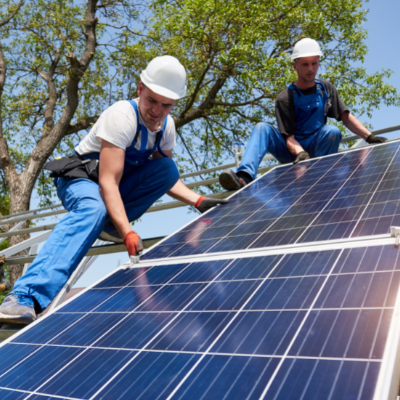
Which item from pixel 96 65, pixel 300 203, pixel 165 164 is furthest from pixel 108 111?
pixel 96 65

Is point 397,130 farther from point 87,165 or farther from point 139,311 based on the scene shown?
point 139,311

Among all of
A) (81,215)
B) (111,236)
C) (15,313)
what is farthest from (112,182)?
(111,236)

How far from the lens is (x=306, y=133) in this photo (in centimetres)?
600

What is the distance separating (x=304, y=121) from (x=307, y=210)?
3.09 m

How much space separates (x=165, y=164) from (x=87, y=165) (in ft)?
2.61

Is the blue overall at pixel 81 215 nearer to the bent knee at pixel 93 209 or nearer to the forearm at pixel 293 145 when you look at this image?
the bent knee at pixel 93 209

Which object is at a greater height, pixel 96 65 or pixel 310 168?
pixel 96 65

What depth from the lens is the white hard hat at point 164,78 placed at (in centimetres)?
382

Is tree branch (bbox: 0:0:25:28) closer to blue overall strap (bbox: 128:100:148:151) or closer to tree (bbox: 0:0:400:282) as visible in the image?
tree (bbox: 0:0:400:282)

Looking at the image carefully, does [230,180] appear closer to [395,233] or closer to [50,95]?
[395,233]

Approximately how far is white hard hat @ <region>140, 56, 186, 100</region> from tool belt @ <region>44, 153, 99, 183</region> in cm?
92

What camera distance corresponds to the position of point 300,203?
3416mm

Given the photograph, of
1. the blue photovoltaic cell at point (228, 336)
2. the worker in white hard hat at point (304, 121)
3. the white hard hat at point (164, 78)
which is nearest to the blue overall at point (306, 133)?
the worker in white hard hat at point (304, 121)

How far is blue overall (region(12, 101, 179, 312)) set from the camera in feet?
10.8
